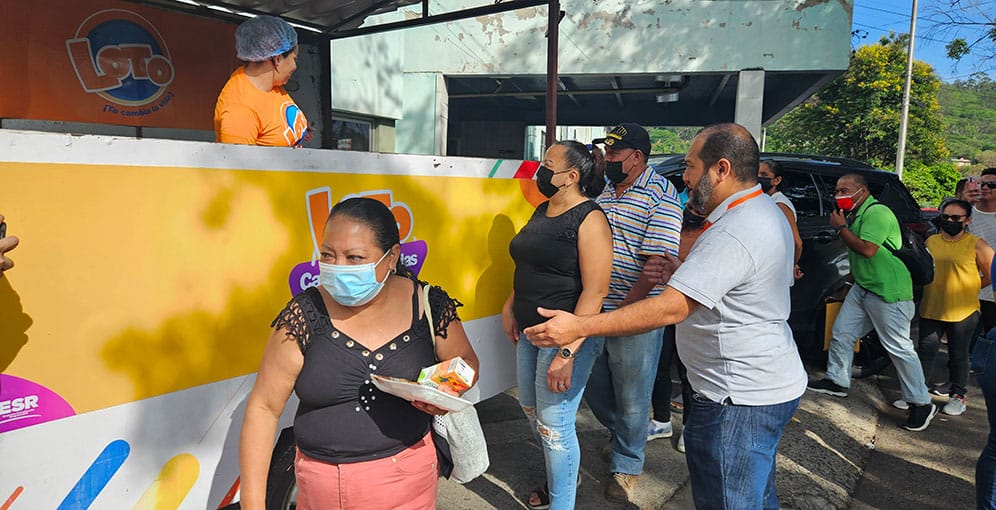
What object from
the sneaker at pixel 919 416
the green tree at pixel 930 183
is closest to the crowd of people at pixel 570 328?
the sneaker at pixel 919 416

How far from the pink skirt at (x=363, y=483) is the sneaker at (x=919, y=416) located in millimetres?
4270

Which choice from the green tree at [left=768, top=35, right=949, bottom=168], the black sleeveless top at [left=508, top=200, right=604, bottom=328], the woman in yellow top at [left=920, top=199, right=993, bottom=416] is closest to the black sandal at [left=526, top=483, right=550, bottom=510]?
the black sleeveless top at [left=508, top=200, right=604, bottom=328]

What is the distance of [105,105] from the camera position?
17.1 feet

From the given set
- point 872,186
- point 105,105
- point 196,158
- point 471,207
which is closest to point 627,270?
point 471,207

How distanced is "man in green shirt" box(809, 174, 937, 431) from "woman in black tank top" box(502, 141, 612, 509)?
269cm

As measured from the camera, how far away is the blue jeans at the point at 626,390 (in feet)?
10.5

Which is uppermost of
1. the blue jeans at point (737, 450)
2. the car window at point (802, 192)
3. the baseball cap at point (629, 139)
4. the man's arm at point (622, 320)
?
the baseball cap at point (629, 139)

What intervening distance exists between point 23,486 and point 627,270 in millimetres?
2499

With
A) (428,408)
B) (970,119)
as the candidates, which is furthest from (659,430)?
(970,119)

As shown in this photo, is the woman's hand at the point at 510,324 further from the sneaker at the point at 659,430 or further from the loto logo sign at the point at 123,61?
the loto logo sign at the point at 123,61

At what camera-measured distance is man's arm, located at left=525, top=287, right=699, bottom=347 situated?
81.4 inches

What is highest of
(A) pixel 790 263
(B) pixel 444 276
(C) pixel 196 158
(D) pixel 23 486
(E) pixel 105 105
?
(E) pixel 105 105

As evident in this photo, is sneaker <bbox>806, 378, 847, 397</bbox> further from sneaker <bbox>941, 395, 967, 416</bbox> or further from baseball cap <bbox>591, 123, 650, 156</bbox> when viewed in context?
baseball cap <bbox>591, 123, 650, 156</bbox>

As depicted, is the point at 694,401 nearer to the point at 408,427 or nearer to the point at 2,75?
the point at 408,427
